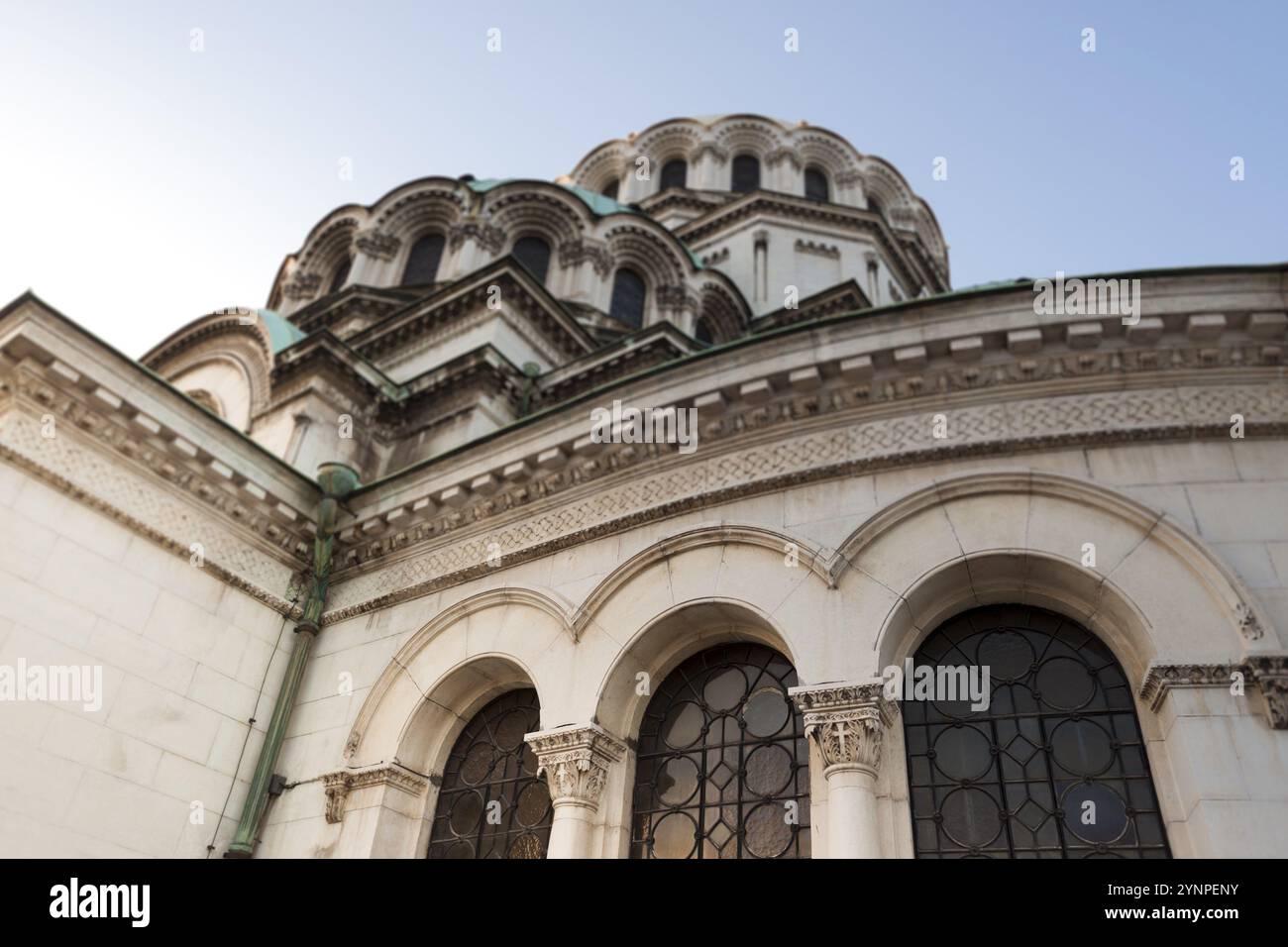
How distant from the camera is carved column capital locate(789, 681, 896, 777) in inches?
305

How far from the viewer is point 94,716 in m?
9.73

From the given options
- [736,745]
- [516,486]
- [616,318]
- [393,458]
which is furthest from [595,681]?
[616,318]

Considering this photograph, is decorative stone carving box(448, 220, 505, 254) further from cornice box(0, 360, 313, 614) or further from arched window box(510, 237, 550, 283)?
cornice box(0, 360, 313, 614)

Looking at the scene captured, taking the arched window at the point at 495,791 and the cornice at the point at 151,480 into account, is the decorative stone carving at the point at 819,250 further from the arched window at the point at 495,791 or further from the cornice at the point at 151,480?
the arched window at the point at 495,791

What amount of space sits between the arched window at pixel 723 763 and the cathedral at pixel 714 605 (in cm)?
4

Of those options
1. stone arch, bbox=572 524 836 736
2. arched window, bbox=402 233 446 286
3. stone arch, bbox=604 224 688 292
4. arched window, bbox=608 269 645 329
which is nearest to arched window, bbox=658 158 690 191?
stone arch, bbox=604 224 688 292

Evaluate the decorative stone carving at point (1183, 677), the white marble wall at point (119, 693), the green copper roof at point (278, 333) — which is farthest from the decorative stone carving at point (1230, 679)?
the green copper roof at point (278, 333)

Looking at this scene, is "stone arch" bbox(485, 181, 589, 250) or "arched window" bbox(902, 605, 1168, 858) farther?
"stone arch" bbox(485, 181, 589, 250)

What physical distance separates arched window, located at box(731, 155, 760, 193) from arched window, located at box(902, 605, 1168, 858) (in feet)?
90.3

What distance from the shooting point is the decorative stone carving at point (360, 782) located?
10.3 meters

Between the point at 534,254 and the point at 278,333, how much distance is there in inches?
333
